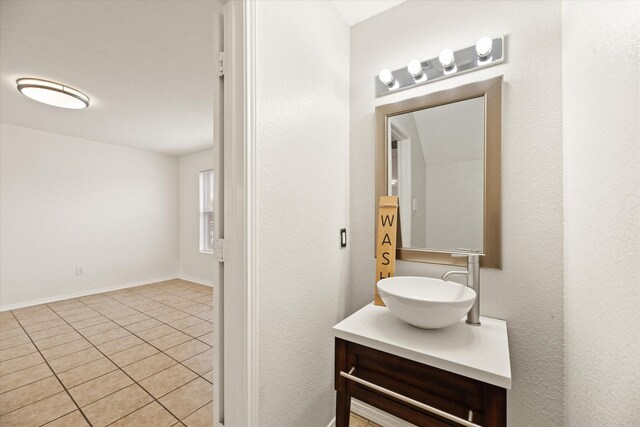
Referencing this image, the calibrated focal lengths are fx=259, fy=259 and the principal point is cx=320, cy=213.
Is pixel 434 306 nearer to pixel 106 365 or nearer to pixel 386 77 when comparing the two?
pixel 386 77

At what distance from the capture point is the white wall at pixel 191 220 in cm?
492

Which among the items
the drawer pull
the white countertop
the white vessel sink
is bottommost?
the drawer pull

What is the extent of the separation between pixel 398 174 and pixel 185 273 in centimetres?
516

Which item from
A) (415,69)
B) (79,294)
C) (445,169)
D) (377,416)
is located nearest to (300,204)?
(445,169)

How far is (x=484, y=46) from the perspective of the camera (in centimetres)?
123

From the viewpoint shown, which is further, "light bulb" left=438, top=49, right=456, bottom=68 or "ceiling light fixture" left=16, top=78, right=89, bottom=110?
"ceiling light fixture" left=16, top=78, right=89, bottom=110

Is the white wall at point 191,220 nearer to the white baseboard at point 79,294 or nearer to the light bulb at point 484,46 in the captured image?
the white baseboard at point 79,294

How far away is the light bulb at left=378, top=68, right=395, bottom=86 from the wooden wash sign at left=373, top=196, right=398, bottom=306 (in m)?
0.67

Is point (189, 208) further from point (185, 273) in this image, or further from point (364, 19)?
point (364, 19)

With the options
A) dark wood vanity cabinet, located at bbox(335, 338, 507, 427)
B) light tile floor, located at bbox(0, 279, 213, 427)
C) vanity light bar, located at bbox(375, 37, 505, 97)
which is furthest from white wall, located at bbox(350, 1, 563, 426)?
light tile floor, located at bbox(0, 279, 213, 427)

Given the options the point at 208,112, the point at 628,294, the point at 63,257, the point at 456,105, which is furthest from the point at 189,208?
the point at 628,294

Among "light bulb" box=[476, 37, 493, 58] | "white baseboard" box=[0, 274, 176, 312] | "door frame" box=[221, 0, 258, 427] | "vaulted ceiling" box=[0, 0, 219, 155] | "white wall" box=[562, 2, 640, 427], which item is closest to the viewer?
"white wall" box=[562, 2, 640, 427]

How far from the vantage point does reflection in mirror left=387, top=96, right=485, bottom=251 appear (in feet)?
4.33

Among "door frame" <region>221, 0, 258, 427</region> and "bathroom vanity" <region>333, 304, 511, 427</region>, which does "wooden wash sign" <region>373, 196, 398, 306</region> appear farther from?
"door frame" <region>221, 0, 258, 427</region>
